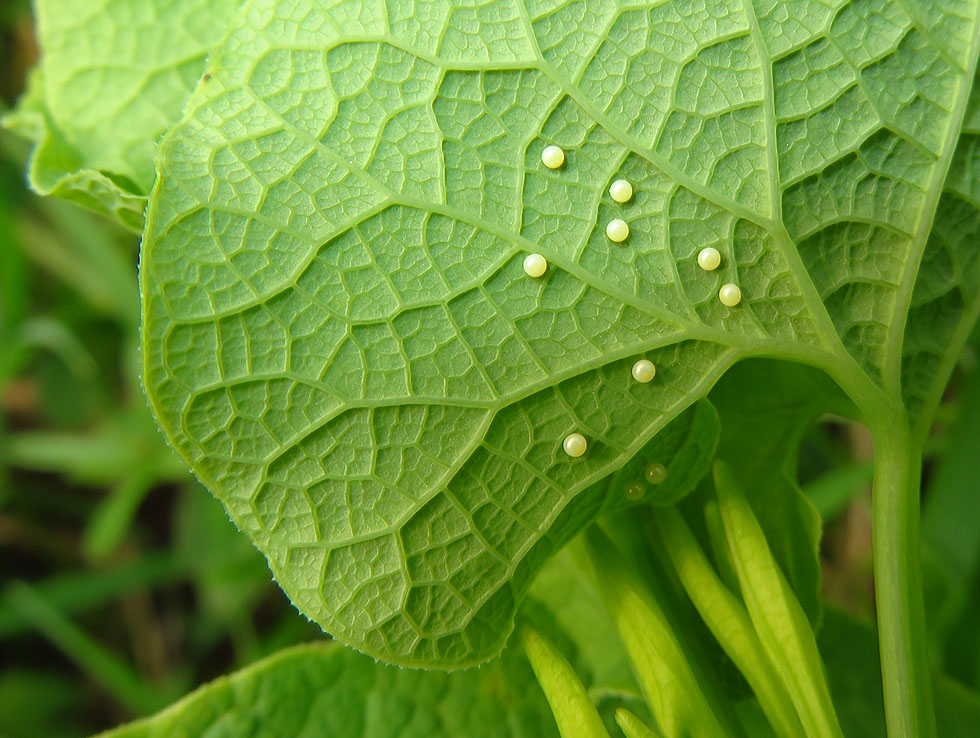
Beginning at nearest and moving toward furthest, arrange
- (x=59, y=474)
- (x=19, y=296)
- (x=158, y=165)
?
(x=158, y=165)
(x=19, y=296)
(x=59, y=474)

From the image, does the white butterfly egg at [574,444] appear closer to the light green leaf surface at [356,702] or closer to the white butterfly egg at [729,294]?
the white butterfly egg at [729,294]

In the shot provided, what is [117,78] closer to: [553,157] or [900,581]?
[553,157]

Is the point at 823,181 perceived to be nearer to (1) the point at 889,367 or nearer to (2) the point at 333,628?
(1) the point at 889,367

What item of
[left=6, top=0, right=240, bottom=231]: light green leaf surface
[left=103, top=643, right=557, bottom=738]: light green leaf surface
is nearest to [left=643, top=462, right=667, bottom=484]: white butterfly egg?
[left=103, top=643, right=557, bottom=738]: light green leaf surface

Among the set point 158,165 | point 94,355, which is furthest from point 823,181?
point 94,355

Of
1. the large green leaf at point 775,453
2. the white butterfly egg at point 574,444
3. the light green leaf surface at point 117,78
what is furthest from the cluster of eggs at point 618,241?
the light green leaf surface at point 117,78

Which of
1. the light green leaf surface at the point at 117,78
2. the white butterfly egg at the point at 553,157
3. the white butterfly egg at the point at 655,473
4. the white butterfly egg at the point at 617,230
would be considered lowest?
the white butterfly egg at the point at 655,473

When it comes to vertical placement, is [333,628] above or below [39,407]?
above
